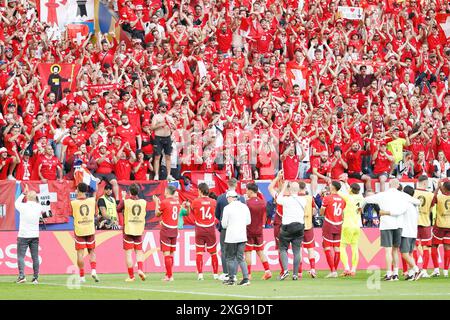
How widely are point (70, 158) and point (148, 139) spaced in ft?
8.27

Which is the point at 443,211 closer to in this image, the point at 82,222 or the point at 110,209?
the point at 82,222

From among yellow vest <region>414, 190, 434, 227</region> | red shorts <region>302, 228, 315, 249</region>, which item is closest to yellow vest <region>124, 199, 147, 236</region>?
red shorts <region>302, 228, 315, 249</region>

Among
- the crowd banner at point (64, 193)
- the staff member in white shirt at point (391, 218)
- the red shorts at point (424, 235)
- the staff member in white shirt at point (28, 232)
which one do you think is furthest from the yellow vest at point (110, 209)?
the red shorts at point (424, 235)

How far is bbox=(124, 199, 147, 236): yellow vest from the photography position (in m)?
27.1

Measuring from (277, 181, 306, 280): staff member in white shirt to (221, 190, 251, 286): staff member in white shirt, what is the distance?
2093 millimetres

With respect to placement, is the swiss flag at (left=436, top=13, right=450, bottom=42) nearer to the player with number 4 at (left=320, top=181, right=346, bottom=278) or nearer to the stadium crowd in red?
the stadium crowd in red

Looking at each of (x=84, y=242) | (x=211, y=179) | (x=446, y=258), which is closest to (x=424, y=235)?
(x=446, y=258)

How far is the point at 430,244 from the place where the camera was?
2878 centimetres

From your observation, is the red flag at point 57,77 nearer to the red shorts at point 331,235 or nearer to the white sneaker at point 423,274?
the red shorts at point 331,235

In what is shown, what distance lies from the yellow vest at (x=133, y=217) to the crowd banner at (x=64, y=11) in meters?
12.5

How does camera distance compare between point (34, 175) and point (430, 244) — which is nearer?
point (430, 244)

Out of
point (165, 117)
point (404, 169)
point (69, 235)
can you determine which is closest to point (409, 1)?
point (404, 169)
